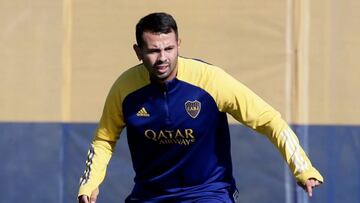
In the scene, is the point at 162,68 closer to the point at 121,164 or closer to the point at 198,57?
the point at 198,57

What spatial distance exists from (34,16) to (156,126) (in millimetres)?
2823

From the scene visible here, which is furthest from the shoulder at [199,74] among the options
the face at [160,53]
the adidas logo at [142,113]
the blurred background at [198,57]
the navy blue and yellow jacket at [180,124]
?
the blurred background at [198,57]

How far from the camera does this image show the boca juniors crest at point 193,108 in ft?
16.7

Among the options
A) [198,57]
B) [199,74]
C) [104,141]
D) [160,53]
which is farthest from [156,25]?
[198,57]

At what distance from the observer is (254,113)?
5.04 meters

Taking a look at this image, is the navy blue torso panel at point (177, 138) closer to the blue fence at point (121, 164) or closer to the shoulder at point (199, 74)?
the shoulder at point (199, 74)

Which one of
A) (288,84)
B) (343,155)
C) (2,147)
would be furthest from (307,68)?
(2,147)

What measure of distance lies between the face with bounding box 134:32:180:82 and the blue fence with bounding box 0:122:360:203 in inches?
104

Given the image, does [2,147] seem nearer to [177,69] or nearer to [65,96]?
[65,96]

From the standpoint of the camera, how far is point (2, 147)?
7.76 m

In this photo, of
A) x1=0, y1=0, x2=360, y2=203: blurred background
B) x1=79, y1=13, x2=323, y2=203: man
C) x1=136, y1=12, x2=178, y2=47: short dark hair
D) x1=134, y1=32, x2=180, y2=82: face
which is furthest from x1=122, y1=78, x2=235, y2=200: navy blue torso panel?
x1=0, y1=0, x2=360, y2=203: blurred background

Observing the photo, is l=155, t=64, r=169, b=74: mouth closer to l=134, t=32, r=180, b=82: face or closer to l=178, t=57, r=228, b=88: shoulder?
l=134, t=32, r=180, b=82: face

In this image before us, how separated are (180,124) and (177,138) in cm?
7

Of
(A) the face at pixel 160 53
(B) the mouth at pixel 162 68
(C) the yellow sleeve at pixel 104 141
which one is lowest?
(C) the yellow sleeve at pixel 104 141
